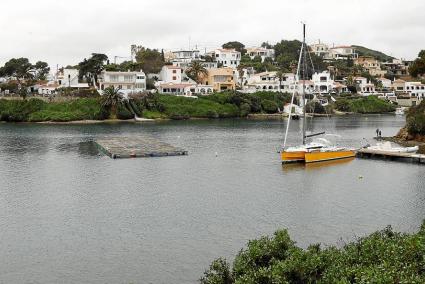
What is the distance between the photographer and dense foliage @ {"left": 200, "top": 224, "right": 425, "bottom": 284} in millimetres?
21125

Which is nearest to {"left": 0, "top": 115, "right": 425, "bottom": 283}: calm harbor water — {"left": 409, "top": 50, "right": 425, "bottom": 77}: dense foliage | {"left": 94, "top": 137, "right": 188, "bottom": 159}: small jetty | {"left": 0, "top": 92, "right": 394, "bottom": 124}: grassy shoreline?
{"left": 94, "top": 137, "right": 188, "bottom": 159}: small jetty

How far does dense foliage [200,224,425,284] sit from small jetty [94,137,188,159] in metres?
48.7

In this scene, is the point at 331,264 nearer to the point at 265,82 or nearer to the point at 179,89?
the point at 179,89

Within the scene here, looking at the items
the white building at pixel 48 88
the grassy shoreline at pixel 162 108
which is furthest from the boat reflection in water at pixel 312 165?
the white building at pixel 48 88

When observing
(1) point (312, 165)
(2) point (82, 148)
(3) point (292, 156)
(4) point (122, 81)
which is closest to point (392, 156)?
(1) point (312, 165)

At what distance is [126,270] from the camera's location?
31953 millimetres

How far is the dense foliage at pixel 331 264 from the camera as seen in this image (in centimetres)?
2112

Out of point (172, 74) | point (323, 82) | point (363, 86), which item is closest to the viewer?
point (172, 74)

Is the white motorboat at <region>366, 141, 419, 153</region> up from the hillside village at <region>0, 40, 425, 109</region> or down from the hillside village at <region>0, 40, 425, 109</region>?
down

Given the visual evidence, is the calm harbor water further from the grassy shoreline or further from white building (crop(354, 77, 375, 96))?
white building (crop(354, 77, 375, 96))

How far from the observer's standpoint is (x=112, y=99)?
142875mm

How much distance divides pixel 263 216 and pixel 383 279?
2316cm

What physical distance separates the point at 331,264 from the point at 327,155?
4739 centimetres

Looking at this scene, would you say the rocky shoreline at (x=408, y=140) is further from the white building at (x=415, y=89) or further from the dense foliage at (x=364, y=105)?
the white building at (x=415, y=89)
